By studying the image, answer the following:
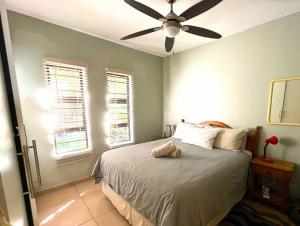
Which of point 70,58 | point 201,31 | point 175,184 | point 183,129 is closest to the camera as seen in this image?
Result: point 175,184

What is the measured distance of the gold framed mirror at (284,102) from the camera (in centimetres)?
210

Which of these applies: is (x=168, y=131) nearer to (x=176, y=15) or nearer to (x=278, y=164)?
(x=278, y=164)

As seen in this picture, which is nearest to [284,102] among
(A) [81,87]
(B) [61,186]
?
(A) [81,87]

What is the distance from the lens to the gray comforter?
51.5 inches

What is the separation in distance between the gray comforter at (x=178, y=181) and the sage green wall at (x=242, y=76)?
674mm

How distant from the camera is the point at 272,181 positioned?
2.29m

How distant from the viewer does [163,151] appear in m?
2.08

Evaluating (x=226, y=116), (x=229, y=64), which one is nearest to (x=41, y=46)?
(x=229, y=64)

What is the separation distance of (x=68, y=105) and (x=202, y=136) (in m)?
2.29

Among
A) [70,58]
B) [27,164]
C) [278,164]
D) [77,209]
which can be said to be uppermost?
[70,58]

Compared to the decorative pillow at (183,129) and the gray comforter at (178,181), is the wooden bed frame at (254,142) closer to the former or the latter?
the gray comforter at (178,181)

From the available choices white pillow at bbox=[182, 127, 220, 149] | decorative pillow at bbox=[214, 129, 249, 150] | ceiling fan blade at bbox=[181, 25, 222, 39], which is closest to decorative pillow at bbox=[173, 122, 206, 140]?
white pillow at bbox=[182, 127, 220, 149]

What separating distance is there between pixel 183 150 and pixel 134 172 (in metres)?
0.96

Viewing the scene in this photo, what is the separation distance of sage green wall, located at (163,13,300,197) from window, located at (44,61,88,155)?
2082mm
